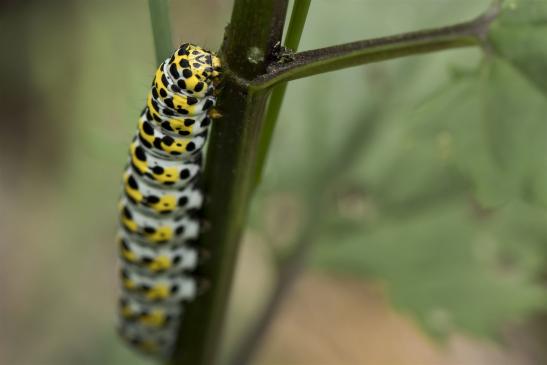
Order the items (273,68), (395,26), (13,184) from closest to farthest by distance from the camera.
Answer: (273,68) → (395,26) → (13,184)

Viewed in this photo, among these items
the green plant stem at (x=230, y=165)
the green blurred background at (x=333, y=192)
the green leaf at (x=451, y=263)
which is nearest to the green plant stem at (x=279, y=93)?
the green plant stem at (x=230, y=165)

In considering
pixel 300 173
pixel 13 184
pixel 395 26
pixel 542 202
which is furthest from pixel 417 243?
pixel 13 184

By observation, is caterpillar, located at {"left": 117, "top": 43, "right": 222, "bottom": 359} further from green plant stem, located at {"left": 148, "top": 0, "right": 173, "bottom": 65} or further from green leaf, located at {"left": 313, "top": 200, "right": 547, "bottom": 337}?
green leaf, located at {"left": 313, "top": 200, "right": 547, "bottom": 337}

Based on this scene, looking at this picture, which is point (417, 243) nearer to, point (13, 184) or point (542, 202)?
point (542, 202)

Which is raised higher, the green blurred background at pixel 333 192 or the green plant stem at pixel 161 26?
the green blurred background at pixel 333 192

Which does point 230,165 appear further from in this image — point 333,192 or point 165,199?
point 333,192

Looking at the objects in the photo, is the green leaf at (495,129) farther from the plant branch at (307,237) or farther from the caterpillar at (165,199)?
the plant branch at (307,237)

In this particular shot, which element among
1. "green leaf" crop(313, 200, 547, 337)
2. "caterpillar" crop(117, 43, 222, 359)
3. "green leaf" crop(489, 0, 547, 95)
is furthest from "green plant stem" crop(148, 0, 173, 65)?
"green leaf" crop(313, 200, 547, 337)

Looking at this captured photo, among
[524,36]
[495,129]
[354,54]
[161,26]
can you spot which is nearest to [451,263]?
[495,129]
